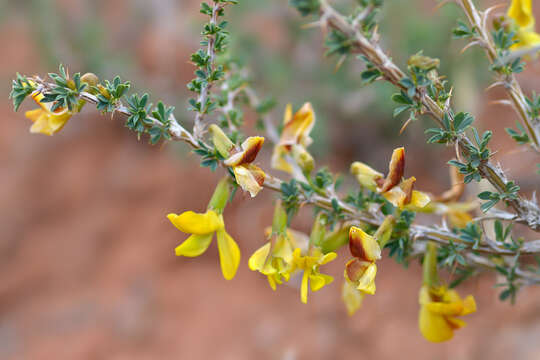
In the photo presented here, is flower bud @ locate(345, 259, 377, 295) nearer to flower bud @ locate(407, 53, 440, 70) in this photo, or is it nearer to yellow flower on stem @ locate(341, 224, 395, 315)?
yellow flower on stem @ locate(341, 224, 395, 315)

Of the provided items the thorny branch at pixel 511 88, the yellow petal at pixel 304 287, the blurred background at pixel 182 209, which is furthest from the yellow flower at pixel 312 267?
the blurred background at pixel 182 209

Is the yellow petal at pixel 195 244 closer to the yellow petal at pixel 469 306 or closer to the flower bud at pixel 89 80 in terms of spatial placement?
the flower bud at pixel 89 80

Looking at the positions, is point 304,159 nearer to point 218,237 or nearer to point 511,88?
point 218,237

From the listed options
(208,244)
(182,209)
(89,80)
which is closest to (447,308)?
(208,244)

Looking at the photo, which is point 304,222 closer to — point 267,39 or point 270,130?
point 270,130

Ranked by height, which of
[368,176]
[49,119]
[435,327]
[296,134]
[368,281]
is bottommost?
[435,327]

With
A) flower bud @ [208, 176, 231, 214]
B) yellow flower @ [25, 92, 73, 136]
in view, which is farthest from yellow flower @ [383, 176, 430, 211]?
yellow flower @ [25, 92, 73, 136]

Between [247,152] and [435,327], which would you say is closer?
[247,152]

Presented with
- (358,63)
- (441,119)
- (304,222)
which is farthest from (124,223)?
(441,119)
